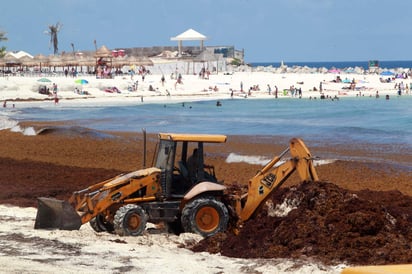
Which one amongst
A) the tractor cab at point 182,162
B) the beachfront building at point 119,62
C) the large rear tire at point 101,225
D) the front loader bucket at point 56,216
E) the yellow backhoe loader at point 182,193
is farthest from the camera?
the beachfront building at point 119,62

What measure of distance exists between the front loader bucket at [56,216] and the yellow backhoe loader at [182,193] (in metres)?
0.05

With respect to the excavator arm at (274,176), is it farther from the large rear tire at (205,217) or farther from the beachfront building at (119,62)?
the beachfront building at (119,62)

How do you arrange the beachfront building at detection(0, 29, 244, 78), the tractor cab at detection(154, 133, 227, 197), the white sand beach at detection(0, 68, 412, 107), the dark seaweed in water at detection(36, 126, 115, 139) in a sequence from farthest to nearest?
the beachfront building at detection(0, 29, 244, 78) → the white sand beach at detection(0, 68, 412, 107) → the dark seaweed in water at detection(36, 126, 115, 139) → the tractor cab at detection(154, 133, 227, 197)

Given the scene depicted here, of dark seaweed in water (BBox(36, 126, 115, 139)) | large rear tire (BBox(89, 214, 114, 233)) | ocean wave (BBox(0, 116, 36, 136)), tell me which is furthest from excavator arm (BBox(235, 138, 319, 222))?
ocean wave (BBox(0, 116, 36, 136))

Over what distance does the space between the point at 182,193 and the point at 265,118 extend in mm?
38939

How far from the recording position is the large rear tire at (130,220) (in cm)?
1372

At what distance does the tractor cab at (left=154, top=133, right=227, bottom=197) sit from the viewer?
45.3 feet

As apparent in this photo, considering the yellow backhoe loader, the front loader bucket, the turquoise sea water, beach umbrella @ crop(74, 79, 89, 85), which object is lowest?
the turquoise sea water

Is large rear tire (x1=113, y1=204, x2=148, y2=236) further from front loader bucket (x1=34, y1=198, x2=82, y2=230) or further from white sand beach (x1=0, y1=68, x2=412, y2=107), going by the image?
white sand beach (x1=0, y1=68, x2=412, y2=107)

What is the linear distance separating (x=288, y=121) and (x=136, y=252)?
125 ft

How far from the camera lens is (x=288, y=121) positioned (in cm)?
5012

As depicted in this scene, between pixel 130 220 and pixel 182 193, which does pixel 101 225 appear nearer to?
pixel 130 220

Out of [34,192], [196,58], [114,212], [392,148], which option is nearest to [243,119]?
[392,148]

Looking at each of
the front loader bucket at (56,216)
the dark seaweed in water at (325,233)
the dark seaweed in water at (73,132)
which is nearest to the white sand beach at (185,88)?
the dark seaweed in water at (73,132)
